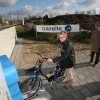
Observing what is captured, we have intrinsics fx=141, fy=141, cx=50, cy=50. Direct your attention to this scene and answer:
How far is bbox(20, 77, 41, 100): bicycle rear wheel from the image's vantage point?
155 inches

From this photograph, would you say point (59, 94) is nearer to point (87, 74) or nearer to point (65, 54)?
point (65, 54)

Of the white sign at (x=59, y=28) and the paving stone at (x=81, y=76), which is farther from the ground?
the white sign at (x=59, y=28)

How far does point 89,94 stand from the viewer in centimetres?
408

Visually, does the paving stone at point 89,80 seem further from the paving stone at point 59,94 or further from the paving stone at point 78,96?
the paving stone at point 59,94

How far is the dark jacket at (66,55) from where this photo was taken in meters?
3.68

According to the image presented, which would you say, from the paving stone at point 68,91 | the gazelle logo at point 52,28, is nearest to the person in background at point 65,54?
the paving stone at point 68,91

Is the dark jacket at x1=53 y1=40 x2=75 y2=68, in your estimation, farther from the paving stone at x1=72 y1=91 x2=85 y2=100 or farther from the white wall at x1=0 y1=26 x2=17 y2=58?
the white wall at x1=0 y1=26 x2=17 y2=58

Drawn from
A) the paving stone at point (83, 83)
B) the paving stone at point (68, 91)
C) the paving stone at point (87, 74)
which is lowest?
the paving stone at point (68, 91)

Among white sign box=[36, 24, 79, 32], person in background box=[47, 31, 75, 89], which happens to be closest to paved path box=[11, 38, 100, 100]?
person in background box=[47, 31, 75, 89]

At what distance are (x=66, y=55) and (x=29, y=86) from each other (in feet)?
4.61

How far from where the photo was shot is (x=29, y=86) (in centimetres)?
404

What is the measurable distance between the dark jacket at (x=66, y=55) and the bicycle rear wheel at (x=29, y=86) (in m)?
0.85

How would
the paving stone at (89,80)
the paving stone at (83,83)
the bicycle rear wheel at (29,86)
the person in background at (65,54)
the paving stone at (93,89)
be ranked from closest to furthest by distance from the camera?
the person in background at (65,54) < the bicycle rear wheel at (29,86) < the paving stone at (93,89) < the paving stone at (83,83) < the paving stone at (89,80)

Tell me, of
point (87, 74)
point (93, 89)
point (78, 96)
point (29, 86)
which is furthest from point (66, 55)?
point (87, 74)
